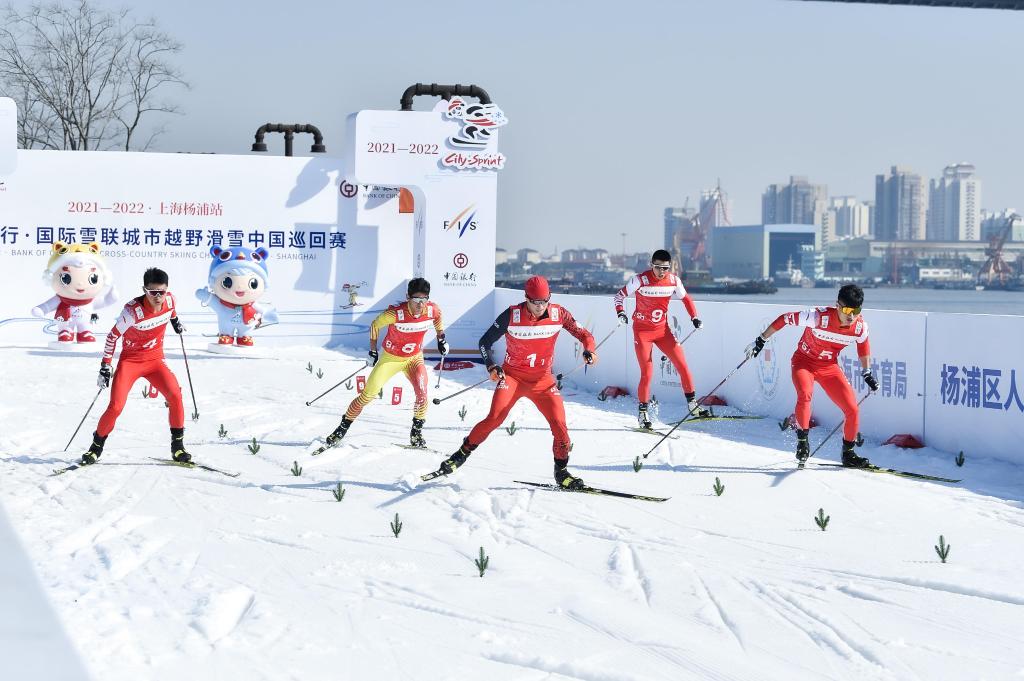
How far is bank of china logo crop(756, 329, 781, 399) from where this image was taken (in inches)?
584

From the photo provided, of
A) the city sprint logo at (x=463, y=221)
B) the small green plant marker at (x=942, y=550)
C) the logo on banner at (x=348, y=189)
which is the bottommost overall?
the small green plant marker at (x=942, y=550)

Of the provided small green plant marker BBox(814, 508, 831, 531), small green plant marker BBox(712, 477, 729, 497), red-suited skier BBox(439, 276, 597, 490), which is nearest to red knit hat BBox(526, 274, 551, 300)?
red-suited skier BBox(439, 276, 597, 490)

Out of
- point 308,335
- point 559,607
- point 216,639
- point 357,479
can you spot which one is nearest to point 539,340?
point 357,479

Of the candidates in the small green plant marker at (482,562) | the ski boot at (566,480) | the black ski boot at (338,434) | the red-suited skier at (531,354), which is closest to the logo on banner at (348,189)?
the black ski boot at (338,434)

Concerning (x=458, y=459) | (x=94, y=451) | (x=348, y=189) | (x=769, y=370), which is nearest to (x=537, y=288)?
(x=458, y=459)

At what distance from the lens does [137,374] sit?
10.6 meters

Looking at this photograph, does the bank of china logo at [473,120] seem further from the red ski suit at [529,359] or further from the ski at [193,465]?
the red ski suit at [529,359]

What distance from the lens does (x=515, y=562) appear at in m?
7.49

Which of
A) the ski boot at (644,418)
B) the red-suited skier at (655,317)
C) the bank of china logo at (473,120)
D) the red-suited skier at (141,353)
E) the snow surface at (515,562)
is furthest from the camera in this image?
the bank of china logo at (473,120)

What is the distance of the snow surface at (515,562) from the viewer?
5.61 m

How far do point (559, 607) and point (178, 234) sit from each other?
60.9ft

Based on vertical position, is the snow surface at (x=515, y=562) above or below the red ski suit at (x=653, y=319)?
below

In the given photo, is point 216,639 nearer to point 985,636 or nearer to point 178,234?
point 985,636

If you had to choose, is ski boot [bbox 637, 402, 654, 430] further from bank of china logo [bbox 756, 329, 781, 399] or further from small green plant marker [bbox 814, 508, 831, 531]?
small green plant marker [bbox 814, 508, 831, 531]
